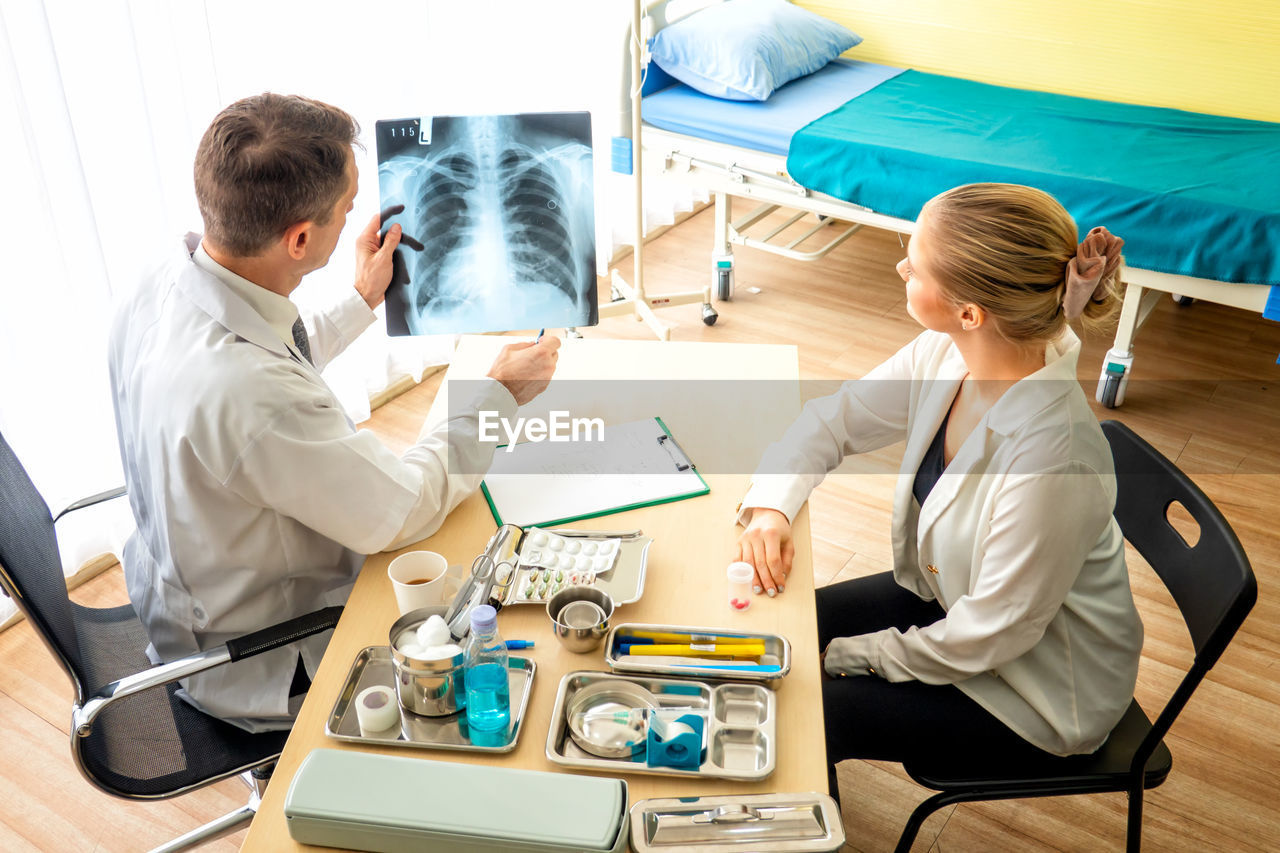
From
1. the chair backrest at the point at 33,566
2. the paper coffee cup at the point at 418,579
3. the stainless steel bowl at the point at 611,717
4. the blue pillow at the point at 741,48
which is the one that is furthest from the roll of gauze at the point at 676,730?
the blue pillow at the point at 741,48

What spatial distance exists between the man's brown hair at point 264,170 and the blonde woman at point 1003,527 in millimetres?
714

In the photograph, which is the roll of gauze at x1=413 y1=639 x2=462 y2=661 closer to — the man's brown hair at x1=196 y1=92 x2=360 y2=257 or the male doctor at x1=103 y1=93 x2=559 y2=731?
the male doctor at x1=103 y1=93 x2=559 y2=731

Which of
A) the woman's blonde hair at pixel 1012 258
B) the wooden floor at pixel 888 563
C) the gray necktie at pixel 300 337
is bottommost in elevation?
the wooden floor at pixel 888 563

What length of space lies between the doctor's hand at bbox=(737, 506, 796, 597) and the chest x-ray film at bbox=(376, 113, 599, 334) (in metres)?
0.70

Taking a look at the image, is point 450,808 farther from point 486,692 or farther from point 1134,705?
point 1134,705

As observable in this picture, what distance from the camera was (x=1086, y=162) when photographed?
114 inches

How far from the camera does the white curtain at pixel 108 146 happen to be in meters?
2.06

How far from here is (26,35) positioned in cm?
198

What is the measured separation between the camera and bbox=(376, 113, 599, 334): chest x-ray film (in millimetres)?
1812

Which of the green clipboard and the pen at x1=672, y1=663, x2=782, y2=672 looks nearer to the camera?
the pen at x1=672, y1=663, x2=782, y2=672

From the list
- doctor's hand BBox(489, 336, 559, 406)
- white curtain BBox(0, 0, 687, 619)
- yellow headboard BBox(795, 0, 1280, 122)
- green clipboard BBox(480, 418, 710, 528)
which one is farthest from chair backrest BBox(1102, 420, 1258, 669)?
yellow headboard BBox(795, 0, 1280, 122)

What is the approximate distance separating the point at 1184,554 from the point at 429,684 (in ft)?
3.25

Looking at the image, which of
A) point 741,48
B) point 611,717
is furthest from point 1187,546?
point 741,48

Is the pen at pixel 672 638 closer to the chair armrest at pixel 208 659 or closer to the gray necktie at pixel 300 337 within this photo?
the chair armrest at pixel 208 659
